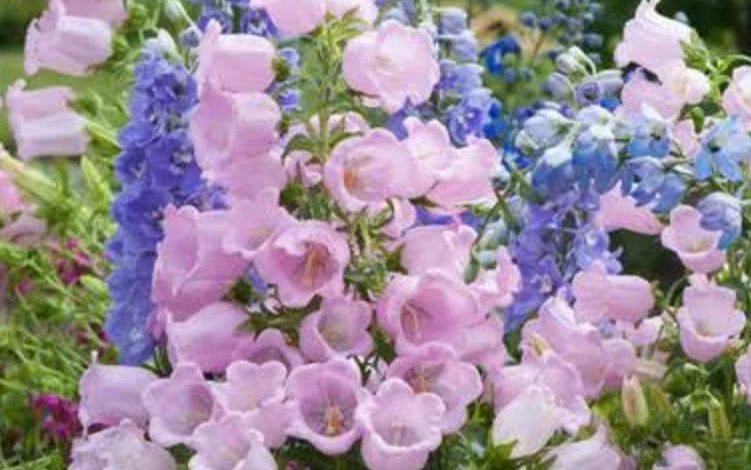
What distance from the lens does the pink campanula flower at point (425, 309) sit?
56.4 inches

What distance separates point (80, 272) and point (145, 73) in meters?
0.62

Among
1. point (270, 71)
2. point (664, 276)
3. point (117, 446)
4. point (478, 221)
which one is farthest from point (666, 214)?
point (664, 276)

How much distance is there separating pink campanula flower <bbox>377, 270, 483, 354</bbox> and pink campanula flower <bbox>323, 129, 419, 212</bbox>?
0.20 ft

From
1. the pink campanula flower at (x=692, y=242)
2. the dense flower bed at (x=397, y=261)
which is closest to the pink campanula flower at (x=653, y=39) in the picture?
the dense flower bed at (x=397, y=261)

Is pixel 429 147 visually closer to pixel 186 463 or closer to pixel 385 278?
pixel 385 278

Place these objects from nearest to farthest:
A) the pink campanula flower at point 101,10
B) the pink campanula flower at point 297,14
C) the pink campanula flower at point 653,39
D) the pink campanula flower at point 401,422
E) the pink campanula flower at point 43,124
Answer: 1. the pink campanula flower at point 401,422
2. the pink campanula flower at point 297,14
3. the pink campanula flower at point 653,39
4. the pink campanula flower at point 101,10
5. the pink campanula flower at point 43,124

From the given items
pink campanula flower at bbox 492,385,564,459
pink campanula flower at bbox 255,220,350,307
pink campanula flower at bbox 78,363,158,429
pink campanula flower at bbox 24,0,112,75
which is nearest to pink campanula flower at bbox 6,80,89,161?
pink campanula flower at bbox 24,0,112,75

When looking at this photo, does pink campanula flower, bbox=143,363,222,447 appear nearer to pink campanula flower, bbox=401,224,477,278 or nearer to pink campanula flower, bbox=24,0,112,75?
pink campanula flower, bbox=401,224,477,278

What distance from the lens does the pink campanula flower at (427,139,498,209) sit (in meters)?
1.50

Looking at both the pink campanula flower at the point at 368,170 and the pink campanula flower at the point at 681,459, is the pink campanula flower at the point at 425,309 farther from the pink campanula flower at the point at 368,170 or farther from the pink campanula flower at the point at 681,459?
the pink campanula flower at the point at 681,459

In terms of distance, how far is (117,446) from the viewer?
58.2 inches

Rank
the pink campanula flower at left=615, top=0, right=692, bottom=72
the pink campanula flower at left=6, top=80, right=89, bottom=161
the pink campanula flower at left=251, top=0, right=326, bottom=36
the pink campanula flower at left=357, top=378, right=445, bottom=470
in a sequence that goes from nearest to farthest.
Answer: the pink campanula flower at left=357, top=378, right=445, bottom=470
the pink campanula flower at left=251, top=0, right=326, bottom=36
the pink campanula flower at left=615, top=0, right=692, bottom=72
the pink campanula flower at left=6, top=80, right=89, bottom=161

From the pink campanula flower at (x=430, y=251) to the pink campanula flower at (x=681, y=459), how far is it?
20cm

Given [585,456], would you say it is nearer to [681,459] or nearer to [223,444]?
[681,459]
